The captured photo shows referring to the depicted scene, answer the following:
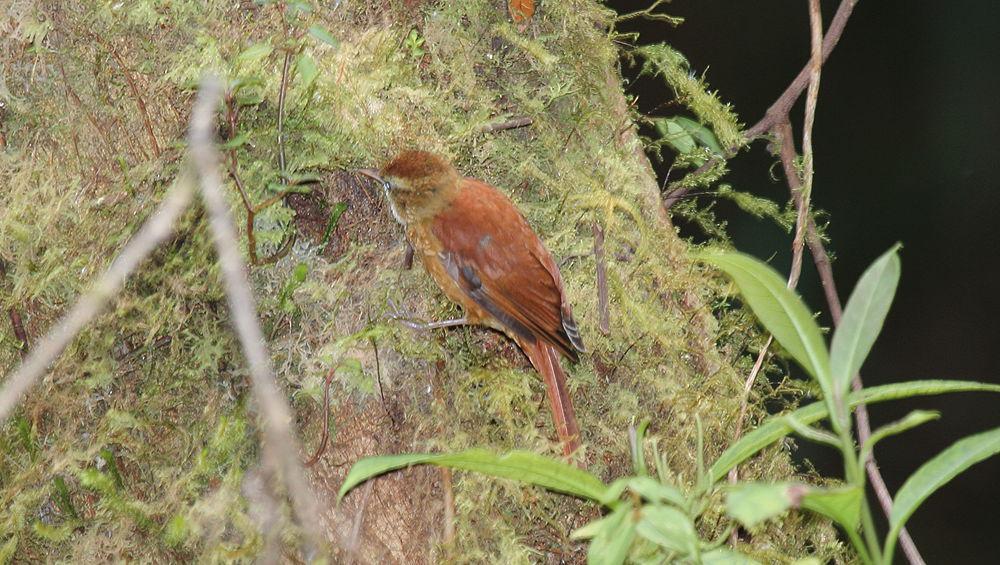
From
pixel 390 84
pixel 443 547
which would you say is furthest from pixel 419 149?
pixel 443 547

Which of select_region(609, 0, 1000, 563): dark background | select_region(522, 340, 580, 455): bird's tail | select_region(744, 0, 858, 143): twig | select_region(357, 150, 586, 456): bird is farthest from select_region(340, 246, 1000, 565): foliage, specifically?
select_region(609, 0, 1000, 563): dark background

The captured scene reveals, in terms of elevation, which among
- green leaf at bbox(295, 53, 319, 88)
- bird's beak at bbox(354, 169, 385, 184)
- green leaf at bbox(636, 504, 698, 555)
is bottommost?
green leaf at bbox(636, 504, 698, 555)

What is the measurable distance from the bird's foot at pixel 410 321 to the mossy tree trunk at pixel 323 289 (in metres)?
0.02

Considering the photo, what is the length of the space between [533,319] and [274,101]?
76 cm

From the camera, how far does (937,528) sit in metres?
5.43

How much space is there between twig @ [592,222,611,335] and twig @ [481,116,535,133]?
11.6 inches

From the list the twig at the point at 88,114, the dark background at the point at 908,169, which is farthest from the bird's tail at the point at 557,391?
the dark background at the point at 908,169

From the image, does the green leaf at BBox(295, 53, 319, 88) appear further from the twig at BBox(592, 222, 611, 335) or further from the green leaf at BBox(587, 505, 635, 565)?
the green leaf at BBox(587, 505, 635, 565)

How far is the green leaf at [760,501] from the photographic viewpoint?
1.00 m

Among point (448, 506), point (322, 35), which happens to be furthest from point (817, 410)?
point (322, 35)

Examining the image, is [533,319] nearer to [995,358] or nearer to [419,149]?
[419,149]

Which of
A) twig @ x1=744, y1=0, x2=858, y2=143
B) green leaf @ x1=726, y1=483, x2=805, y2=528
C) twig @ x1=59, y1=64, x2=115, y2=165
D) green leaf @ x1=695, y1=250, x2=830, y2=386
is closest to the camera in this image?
green leaf @ x1=726, y1=483, x2=805, y2=528

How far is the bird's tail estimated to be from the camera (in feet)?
6.44

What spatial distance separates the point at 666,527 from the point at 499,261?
122 cm
